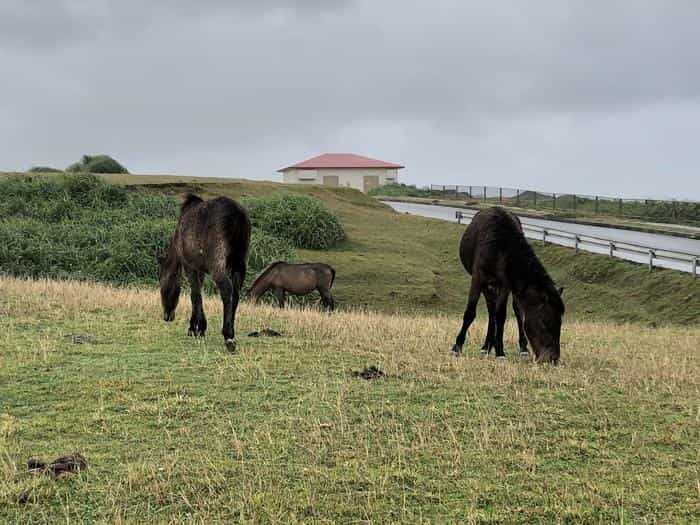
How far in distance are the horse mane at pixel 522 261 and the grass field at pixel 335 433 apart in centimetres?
110

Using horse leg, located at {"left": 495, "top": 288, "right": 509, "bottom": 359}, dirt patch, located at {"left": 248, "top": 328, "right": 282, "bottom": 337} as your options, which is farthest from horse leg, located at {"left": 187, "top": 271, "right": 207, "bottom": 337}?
horse leg, located at {"left": 495, "top": 288, "right": 509, "bottom": 359}

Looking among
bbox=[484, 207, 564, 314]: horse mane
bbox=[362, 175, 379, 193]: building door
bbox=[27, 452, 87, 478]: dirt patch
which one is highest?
bbox=[362, 175, 379, 193]: building door

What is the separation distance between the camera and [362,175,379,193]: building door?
85.9 metres

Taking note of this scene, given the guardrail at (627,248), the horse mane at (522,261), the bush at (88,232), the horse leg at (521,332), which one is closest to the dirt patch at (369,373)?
the horse mane at (522,261)

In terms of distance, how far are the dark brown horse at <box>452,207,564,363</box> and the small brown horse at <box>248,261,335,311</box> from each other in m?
11.4

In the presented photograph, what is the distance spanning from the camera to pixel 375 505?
582 centimetres

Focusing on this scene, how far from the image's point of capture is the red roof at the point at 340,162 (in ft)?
281

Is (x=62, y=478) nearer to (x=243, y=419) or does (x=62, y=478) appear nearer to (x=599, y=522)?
(x=243, y=419)

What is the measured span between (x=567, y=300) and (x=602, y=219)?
24.8 m

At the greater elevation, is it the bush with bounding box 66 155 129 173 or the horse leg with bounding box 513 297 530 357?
the bush with bounding box 66 155 129 173

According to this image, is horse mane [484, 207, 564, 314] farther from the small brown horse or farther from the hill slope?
the hill slope

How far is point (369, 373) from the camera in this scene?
32.5 ft

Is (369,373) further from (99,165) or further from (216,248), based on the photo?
(99,165)

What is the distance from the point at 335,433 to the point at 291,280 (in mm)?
16053
